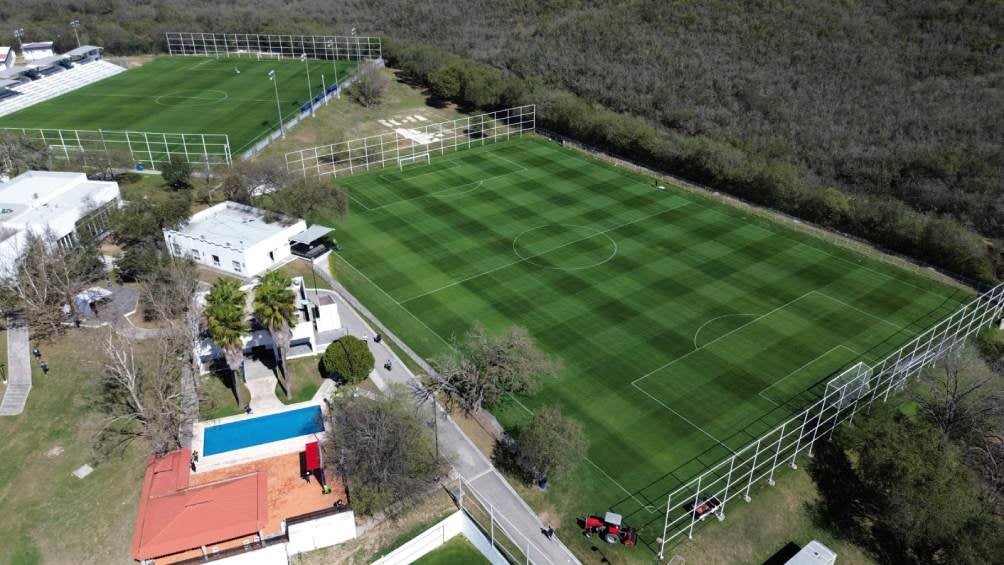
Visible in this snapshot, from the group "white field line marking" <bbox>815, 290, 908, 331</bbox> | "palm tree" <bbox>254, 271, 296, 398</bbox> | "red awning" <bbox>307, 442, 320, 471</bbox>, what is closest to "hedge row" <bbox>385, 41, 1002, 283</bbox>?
"white field line marking" <bbox>815, 290, 908, 331</bbox>

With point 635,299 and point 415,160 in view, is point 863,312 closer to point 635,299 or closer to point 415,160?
point 635,299

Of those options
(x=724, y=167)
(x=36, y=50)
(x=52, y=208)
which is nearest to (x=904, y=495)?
(x=724, y=167)

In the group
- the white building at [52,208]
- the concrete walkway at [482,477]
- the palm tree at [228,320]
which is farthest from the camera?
the white building at [52,208]

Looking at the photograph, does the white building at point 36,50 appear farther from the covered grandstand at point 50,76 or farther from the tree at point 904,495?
the tree at point 904,495

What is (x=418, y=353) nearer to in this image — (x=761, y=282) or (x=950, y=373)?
(x=761, y=282)

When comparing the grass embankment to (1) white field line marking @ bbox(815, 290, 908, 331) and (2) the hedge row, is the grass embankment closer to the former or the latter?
(1) white field line marking @ bbox(815, 290, 908, 331)

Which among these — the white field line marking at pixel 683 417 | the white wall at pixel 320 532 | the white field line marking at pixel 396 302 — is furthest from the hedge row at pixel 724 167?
the white wall at pixel 320 532
